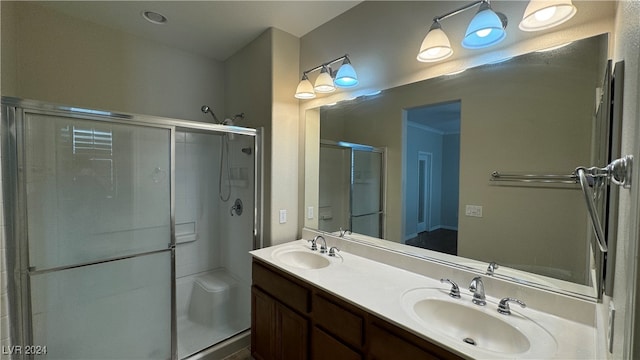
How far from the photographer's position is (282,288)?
5.52 feet

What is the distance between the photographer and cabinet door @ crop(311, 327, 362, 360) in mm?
1281

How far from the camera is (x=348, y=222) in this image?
7.06 ft

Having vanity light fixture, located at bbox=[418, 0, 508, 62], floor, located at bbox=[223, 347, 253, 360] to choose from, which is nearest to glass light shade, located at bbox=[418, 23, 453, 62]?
vanity light fixture, located at bbox=[418, 0, 508, 62]

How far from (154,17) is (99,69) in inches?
27.1

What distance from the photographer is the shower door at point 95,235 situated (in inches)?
64.9

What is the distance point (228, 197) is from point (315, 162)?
3.99 feet

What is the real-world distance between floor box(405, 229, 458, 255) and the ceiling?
1.74 meters

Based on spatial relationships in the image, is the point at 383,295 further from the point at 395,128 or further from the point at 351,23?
the point at 351,23

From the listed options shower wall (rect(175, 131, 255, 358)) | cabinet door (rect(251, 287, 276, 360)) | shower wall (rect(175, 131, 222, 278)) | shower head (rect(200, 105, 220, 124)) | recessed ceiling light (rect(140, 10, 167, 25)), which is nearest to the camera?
cabinet door (rect(251, 287, 276, 360))

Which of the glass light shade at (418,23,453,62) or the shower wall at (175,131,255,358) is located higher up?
the glass light shade at (418,23,453,62)

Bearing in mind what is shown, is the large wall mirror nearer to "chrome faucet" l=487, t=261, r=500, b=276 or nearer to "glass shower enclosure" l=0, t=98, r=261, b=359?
"chrome faucet" l=487, t=261, r=500, b=276

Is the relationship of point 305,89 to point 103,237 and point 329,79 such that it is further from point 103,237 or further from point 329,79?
point 103,237

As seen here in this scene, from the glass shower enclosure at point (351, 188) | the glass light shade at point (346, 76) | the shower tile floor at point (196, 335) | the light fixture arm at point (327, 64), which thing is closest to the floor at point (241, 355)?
the shower tile floor at point (196, 335)

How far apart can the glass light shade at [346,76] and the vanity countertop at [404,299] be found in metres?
1.29
